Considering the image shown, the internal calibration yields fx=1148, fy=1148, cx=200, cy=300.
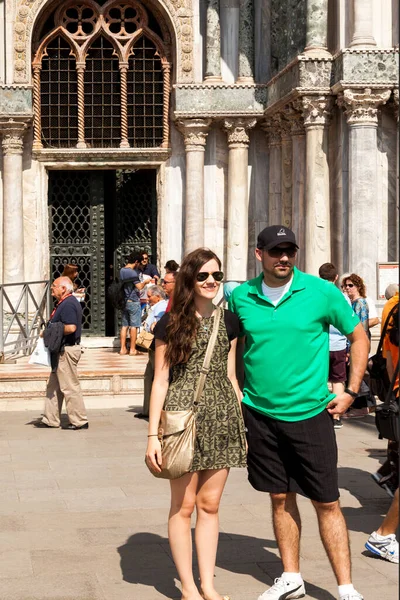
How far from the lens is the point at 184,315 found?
17.9 feet

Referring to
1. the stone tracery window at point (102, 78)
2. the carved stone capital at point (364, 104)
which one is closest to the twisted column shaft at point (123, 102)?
the stone tracery window at point (102, 78)

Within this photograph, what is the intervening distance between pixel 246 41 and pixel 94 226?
4.04m

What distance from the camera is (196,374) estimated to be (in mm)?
5496

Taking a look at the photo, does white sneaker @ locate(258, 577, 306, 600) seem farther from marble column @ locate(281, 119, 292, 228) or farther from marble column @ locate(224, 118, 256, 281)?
marble column @ locate(224, 118, 256, 281)

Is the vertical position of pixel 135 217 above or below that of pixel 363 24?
below

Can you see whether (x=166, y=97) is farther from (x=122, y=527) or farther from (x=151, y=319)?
(x=122, y=527)

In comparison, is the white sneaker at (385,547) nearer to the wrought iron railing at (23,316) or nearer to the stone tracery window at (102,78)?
the wrought iron railing at (23,316)

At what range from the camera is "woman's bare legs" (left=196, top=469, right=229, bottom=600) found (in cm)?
550

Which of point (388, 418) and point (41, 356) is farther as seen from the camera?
point (41, 356)

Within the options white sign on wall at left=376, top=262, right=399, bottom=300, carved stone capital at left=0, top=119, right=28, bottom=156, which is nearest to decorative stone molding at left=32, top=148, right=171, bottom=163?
carved stone capital at left=0, top=119, right=28, bottom=156

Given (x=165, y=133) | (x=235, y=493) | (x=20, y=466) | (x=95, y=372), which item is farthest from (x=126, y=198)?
(x=235, y=493)

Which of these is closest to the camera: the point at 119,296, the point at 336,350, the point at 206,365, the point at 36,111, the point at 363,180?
the point at 206,365

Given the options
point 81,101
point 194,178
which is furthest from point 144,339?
point 81,101

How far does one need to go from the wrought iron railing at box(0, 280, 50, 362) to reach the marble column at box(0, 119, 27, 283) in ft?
1.70
